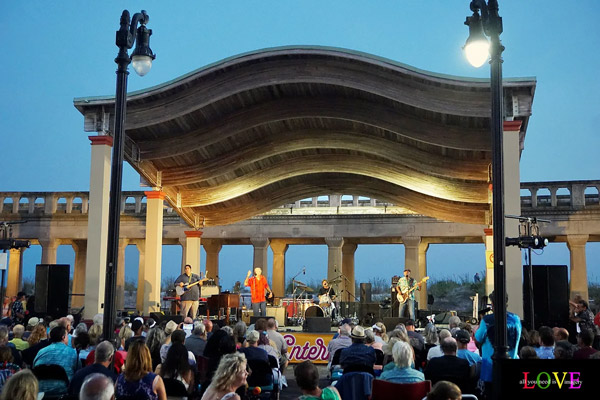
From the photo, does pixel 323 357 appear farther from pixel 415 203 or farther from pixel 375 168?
pixel 415 203

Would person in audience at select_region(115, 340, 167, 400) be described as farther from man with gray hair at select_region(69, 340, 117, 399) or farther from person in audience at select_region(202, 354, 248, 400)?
person in audience at select_region(202, 354, 248, 400)

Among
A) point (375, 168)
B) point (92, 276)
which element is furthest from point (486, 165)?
point (92, 276)

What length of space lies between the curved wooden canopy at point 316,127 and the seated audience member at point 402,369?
10949 millimetres

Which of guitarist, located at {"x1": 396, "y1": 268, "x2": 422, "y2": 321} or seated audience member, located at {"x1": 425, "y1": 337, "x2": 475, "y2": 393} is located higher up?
guitarist, located at {"x1": 396, "y1": 268, "x2": 422, "y2": 321}

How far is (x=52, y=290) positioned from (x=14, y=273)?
44.4 feet

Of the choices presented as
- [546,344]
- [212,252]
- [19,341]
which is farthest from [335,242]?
[19,341]

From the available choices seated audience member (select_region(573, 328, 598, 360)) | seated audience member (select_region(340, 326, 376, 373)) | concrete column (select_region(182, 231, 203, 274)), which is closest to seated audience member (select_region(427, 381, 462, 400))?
seated audience member (select_region(340, 326, 376, 373))

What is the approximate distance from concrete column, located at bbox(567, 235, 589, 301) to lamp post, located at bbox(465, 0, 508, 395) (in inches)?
816

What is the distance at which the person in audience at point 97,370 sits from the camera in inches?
269

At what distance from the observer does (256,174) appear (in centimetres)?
2450

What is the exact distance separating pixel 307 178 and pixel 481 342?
17.9 meters

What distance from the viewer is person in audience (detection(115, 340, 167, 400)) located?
6.21 meters

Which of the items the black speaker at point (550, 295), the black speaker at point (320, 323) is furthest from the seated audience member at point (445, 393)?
the black speaker at point (320, 323)

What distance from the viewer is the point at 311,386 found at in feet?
19.6
